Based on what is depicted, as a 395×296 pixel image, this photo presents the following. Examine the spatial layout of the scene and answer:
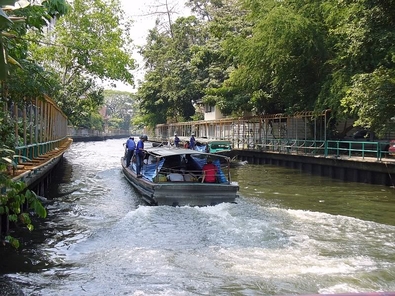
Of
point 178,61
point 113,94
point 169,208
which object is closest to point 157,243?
point 169,208

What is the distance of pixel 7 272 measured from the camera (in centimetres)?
729

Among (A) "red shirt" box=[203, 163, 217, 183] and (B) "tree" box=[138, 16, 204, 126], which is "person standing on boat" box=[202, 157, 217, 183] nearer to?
(A) "red shirt" box=[203, 163, 217, 183]

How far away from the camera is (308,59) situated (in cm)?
2345

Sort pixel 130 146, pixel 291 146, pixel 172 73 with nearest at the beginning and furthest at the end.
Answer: pixel 130 146 → pixel 291 146 → pixel 172 73

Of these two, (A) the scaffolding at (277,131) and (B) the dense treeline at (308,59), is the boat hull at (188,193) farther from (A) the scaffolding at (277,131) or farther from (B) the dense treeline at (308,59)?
(A) the scaffolding at (277,131)

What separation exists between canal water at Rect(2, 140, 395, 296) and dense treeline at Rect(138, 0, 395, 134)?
546 centimetres

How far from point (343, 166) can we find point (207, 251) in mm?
13898

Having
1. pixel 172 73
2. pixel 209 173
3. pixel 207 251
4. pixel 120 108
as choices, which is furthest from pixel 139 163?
pixel 120 108

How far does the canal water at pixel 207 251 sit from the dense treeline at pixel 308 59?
546 cm

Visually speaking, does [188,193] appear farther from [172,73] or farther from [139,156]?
[172,73]

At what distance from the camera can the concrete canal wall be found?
58.6 feet

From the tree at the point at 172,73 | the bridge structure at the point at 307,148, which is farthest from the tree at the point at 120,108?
the bridge structure at the point at 307,148

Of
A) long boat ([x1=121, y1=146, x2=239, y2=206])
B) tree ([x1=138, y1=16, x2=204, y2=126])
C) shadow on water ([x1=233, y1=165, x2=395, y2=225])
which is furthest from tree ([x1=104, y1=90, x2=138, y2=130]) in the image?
long boat ([x1=121, y1=146, x2=239, y2=206])

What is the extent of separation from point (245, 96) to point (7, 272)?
81.2 ft
